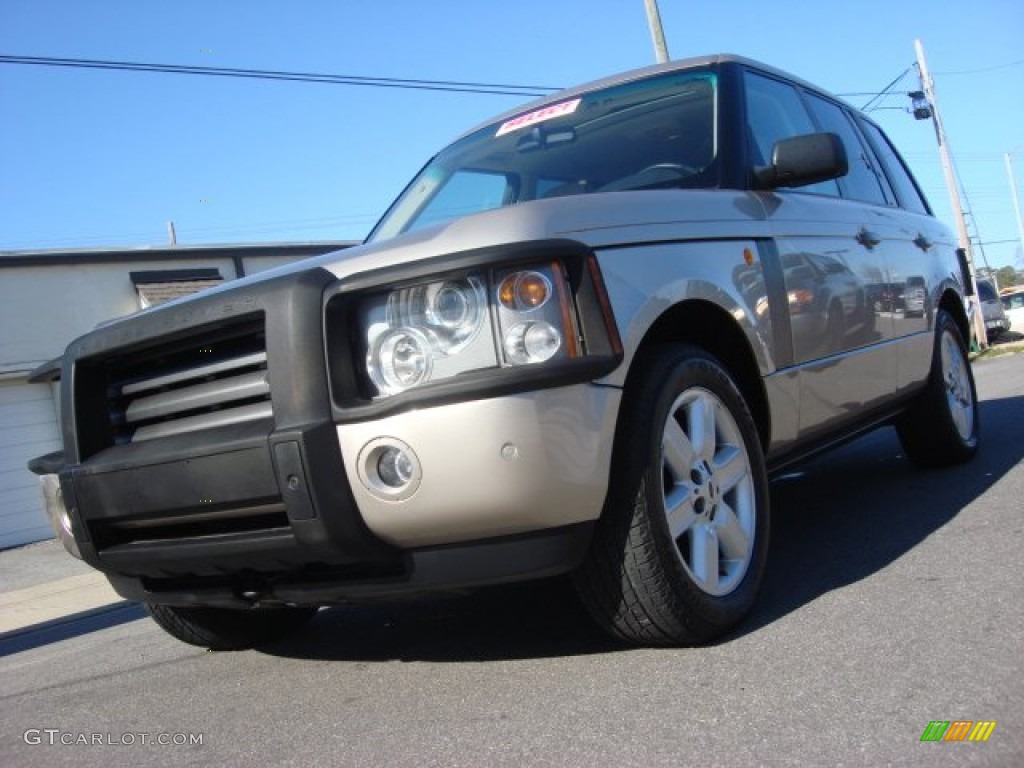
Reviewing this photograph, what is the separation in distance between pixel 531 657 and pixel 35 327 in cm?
1463

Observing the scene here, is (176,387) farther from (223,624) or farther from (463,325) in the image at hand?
(223,624)

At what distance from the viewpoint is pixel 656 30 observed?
14.2 m

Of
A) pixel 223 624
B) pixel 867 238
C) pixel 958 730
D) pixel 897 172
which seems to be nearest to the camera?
pixel 958 730

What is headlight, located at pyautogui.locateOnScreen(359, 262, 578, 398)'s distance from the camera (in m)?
2.49

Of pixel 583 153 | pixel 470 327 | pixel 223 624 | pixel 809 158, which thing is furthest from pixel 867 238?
pixel 223 624

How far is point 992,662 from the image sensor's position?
2459mm

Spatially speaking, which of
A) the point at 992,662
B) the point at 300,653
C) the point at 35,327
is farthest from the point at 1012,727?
the point at 35,327

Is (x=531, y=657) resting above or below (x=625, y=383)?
below

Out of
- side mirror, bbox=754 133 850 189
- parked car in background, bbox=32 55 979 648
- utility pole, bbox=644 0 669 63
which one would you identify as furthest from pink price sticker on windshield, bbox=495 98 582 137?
utility pole, bbox=644 0 669 63

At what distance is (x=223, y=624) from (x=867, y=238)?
316cm

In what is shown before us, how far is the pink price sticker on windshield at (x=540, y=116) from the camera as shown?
419 centimetres

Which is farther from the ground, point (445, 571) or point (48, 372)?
point (48, 372)

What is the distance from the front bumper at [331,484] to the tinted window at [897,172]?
374cm

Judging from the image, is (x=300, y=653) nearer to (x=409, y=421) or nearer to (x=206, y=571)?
(x=206, y=571)
